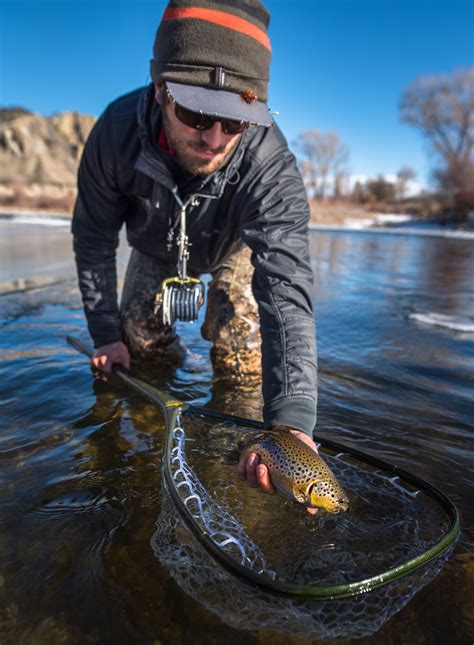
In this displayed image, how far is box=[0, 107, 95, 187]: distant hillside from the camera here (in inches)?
2628

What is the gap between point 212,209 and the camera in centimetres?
Answer: 273

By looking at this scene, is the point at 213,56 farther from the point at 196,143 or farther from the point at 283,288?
the point at 283,288

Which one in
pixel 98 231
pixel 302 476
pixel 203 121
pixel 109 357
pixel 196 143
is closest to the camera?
pixel 302 476

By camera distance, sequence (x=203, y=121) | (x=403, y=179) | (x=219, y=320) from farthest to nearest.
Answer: (x=403, y=179) → (x=219, y=320) → (x=203, y=121)

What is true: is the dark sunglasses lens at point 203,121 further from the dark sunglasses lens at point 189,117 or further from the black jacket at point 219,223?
the black jacket at point 219,223

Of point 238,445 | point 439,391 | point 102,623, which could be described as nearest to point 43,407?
point 238,445

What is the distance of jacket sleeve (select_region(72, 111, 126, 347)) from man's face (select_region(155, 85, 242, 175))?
1.69ft

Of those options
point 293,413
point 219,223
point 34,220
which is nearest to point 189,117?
point 219,223

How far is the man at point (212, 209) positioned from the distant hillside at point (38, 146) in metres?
65.4

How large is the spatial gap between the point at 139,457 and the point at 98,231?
4.76 ft

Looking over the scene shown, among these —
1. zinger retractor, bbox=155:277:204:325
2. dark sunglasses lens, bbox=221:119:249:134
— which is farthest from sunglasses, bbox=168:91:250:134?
zinger retractor, bbox=155:277:204:325

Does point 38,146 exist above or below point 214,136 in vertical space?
above

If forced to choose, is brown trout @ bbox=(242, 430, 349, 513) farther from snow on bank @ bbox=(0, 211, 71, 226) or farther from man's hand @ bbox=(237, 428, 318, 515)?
snow on bank @ bbox=(0, 211, 71, 226)

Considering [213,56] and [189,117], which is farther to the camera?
[189,117]
